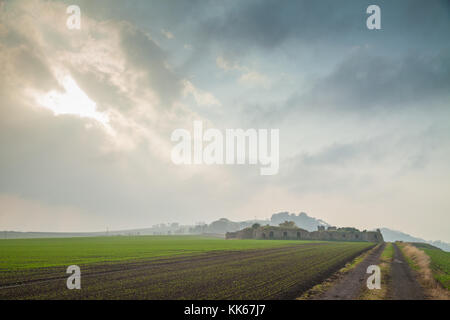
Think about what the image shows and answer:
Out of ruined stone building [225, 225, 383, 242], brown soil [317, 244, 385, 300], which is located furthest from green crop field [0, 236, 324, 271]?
ruined stone building [225, 225, 383, 242]

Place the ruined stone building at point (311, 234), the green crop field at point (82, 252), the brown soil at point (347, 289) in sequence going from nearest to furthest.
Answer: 1. the brown soil at point (347, 289)
2. the green crop field at point (82, 252)
3. the ruined stone building at point (311, 234)

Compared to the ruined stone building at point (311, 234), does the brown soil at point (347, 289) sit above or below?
above

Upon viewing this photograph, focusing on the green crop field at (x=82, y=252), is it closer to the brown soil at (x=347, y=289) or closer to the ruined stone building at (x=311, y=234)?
the brown soil at (x=347, y=289)

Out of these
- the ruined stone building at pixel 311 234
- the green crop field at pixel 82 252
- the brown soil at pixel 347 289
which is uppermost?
the brown soil at pixel 347 289

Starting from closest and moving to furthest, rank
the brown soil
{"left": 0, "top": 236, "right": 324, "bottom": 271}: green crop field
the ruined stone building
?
the brown soil → {"left": 0, "top": 236, "right": 324, "bottom": 271}: green crop field → the ruined stone building

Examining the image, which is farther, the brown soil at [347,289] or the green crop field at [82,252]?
the green crop field at [82,252]

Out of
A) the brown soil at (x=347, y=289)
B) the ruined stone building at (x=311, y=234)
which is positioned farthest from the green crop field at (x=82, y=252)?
the ruined stone building at (x=311, y=234)

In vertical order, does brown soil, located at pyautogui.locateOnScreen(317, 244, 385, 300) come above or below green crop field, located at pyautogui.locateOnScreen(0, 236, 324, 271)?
above

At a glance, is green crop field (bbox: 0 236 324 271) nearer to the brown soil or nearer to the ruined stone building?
the brown soil

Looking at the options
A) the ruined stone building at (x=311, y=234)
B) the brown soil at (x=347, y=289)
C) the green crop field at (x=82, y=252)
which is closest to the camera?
the brown soil at (x=347, y=289)
